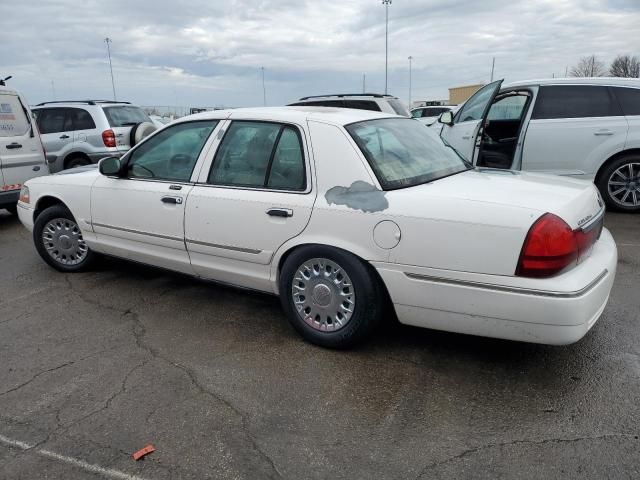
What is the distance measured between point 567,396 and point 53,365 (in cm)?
299

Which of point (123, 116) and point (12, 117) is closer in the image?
point (12, 117)

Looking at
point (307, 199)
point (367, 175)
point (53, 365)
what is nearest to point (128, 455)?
point (53, 365)

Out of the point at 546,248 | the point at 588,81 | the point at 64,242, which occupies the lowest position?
the point at 64,242

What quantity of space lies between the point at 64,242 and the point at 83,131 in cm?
522

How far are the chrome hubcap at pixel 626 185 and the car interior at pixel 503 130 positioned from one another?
1.30m

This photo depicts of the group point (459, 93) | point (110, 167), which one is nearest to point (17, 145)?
point (110, 167)

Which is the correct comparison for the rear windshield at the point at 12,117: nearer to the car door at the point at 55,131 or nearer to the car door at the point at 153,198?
the car door at the point at 55,131

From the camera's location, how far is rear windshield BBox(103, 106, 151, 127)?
30.8ft

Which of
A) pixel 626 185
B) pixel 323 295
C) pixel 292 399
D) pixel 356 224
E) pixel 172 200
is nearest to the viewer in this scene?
pixel 292 399

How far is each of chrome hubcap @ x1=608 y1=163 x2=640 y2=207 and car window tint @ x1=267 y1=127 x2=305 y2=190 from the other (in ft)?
16.4

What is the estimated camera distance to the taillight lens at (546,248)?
8.59ft

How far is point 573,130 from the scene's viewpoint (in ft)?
21.6

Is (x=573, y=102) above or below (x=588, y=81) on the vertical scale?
below

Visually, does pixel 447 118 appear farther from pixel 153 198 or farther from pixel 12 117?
pixel 12 117
